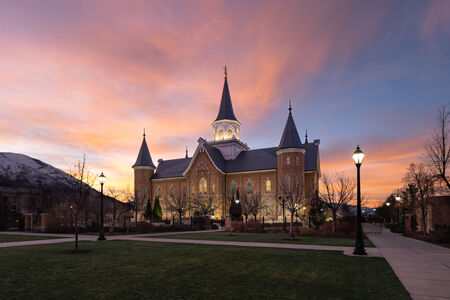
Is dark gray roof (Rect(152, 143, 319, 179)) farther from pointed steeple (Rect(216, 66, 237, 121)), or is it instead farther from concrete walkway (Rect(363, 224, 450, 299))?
concrete walkway (Rect(363, 224, 450, 299))

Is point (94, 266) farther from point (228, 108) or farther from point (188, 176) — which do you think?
point (228, 108)

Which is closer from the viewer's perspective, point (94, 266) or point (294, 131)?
point (94, 266)

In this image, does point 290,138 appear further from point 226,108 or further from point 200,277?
point 200,277

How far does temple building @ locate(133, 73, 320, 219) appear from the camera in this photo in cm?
5112

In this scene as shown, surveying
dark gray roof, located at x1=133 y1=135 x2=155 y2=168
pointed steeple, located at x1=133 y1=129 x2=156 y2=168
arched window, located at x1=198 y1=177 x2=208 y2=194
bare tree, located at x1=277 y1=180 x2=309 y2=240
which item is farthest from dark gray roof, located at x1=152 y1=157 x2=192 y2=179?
bare tree, located at x1=277 y1=180 x2=309 y2=240

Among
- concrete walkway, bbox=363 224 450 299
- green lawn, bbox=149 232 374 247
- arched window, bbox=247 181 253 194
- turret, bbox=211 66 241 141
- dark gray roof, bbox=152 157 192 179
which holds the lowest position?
green lawn, bbox=149 232 374 247

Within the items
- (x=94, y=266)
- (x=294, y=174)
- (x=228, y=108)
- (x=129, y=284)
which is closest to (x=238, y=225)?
(x=294, y=174)

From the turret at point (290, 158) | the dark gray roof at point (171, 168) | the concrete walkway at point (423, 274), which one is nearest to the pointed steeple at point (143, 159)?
the dark gray roof at point (171, 168)

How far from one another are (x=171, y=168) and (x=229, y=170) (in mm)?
17877

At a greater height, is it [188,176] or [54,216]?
[188,176]

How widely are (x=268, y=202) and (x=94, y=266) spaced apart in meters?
45.9

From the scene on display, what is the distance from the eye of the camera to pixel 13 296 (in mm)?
6812

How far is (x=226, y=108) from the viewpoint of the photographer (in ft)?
227

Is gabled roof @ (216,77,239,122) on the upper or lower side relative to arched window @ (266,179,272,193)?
upper
